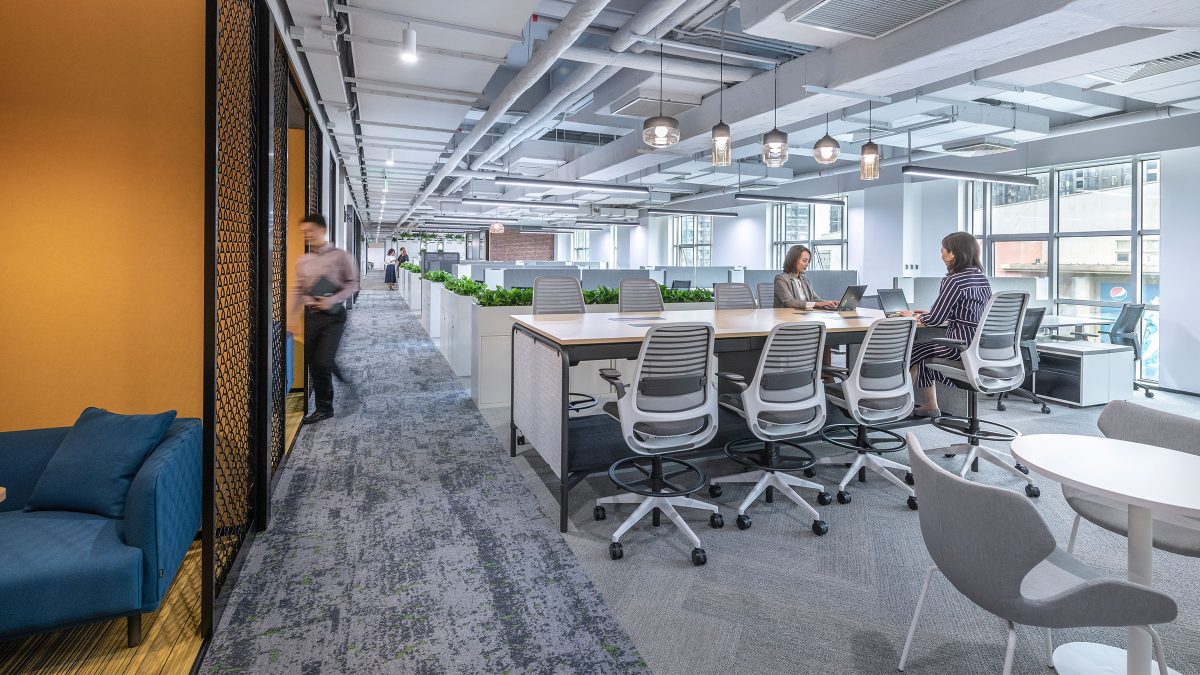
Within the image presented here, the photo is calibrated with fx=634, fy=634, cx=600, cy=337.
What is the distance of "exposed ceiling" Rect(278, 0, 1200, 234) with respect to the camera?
3674mm

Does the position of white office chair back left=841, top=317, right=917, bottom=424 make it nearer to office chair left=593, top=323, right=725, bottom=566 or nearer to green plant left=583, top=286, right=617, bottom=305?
office chair left=593, top=323, right=725, bottom=566

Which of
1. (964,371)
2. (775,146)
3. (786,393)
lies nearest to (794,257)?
(775,146)

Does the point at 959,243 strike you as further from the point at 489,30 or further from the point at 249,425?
the point at 249,425

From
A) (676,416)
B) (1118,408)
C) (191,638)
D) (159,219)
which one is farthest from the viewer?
(676,416)

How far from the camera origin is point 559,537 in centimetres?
291

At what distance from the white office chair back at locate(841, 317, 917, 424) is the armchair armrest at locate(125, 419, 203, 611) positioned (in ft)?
9.72

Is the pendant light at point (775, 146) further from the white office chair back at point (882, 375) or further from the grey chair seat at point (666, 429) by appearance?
the grey chair seat at point (666, 429)

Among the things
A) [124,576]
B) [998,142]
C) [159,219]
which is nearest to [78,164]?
[159,219]

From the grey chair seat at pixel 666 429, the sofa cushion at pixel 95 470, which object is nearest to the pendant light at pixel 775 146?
the grey chair seat at pixel 666 429

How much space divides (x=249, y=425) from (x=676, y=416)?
1926 millimetres

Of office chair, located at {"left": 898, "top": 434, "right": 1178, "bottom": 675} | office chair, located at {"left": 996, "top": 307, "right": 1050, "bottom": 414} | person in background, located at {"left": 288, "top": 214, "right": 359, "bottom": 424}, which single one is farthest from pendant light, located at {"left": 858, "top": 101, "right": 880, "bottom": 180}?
person in background, located at {"left": 288, "top": 214, "right": 359, "bottom": 424}

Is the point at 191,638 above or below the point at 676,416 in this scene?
below

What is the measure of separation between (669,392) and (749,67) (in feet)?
13.9

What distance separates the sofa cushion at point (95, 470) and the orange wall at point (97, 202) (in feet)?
1.32
